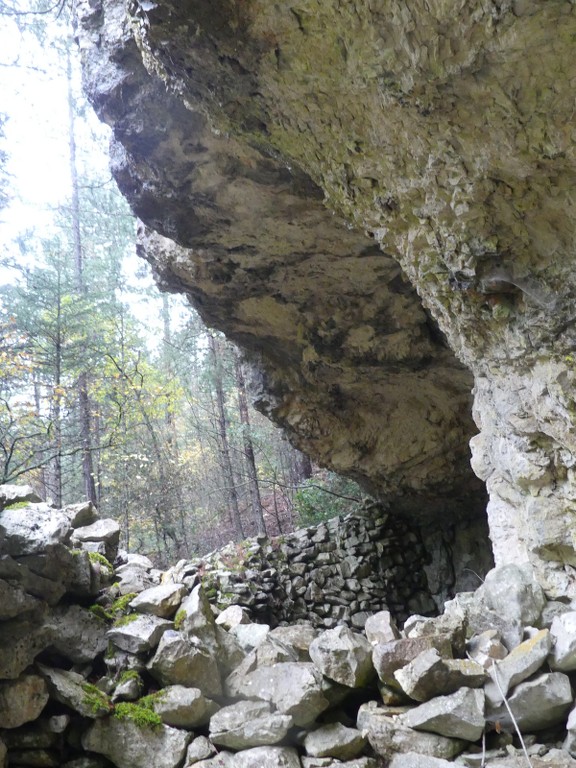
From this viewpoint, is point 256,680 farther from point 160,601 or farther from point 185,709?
point 160,601

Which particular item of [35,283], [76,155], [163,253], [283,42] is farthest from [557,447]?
[76,155]

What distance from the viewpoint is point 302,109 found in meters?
2.89

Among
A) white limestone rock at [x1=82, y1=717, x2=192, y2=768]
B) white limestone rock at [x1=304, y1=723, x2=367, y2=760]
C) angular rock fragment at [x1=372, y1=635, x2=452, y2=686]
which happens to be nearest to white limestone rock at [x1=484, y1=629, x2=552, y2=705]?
angular rock fragment at [x1=372, y1=635, x2=452, y2=686]

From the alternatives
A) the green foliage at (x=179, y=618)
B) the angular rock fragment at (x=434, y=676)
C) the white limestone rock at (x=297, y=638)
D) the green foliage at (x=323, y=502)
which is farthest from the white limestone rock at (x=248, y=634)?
the green foliage at (x=323, y=502)

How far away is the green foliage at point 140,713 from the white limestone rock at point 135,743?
0.9 inches

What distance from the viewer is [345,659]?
10.2 feet

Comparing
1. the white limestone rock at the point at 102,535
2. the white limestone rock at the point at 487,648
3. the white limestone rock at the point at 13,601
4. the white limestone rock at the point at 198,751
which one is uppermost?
the white limestone rock at the point at 102,535

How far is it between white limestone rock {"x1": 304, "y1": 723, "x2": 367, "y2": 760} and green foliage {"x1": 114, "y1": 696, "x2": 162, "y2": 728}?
0.98 metres

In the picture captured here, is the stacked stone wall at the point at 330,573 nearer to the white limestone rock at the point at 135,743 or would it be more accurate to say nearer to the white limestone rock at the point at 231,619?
the white limestone rock at the point at 231,619

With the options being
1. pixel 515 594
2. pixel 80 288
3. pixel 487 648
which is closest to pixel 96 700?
pixel 487 648

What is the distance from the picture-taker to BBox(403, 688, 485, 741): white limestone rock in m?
2.62

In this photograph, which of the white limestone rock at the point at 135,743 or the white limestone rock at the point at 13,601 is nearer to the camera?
the white limestone rock at the point at 135,743

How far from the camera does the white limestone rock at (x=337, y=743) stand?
9.30ft

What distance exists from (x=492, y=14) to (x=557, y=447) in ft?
7.94
